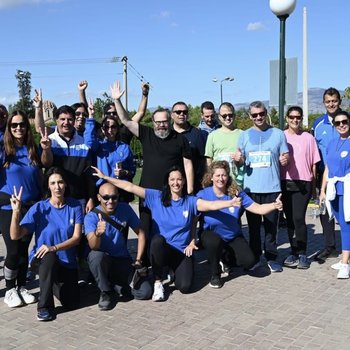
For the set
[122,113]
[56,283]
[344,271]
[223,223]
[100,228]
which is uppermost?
[122,113]

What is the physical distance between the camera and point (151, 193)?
524 centimetres

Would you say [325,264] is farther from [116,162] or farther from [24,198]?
[24,198]

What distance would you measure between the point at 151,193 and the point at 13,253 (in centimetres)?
160

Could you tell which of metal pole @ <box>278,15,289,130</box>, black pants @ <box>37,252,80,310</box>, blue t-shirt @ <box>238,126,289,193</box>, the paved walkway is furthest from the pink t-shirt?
black pants @ <box>37,252,80,310</box>

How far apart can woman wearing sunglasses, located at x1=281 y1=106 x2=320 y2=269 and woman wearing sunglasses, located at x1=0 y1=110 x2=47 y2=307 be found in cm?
299

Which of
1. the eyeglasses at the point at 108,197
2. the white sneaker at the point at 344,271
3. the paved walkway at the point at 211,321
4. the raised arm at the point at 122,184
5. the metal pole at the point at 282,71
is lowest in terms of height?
the paved walkway at the point at 211,321

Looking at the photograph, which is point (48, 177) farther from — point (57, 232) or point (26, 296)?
point (26, 296)

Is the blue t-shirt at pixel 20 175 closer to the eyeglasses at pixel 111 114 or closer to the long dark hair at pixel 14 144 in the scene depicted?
the long dark hair at pixel 14 144

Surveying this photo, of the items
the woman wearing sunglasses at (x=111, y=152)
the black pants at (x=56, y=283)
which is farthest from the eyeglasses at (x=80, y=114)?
the black pants at (x=56, y=283)

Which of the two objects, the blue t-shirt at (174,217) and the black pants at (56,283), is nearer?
the black pants at (56,283)

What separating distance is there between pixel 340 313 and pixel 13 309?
3.24 metres

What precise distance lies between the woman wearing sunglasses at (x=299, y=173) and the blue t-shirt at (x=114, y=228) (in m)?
2.02

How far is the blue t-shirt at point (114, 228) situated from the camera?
4789 mm

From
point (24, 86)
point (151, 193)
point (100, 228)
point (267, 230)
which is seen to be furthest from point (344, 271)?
point (24, 86)
